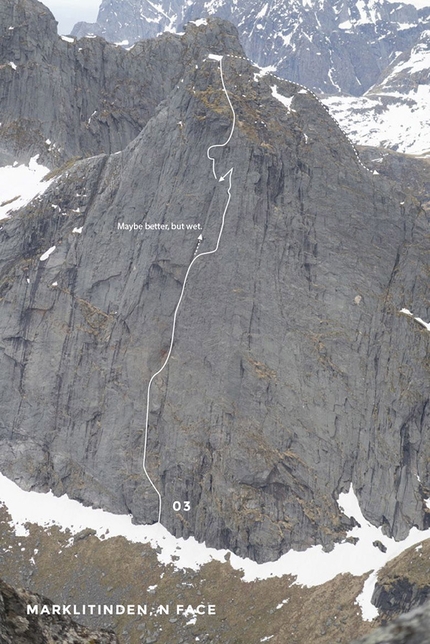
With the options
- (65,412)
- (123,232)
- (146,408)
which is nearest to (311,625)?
(146,408)

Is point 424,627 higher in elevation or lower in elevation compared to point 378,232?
higher

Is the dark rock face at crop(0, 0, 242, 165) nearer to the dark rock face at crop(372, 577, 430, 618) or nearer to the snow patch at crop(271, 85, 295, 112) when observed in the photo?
the snow patch at crop(271, 85, 295, 112)

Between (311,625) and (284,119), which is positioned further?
(284,119)

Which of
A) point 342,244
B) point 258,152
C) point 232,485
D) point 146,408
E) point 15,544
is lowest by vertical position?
point 15,544

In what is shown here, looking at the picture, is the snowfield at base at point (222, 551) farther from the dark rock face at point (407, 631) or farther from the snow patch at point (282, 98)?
the dark rock face at point (407, 631)

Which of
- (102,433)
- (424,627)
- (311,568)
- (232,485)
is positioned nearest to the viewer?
(424,627)

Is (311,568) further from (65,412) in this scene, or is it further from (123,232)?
(123,232)
